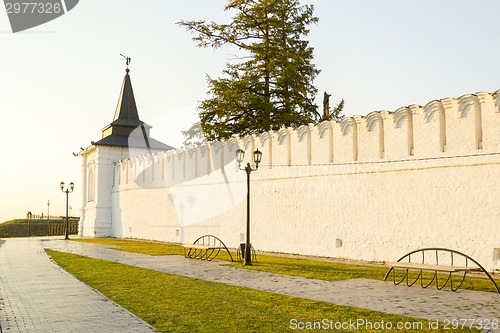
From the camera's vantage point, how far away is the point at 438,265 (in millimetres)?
→ 10883

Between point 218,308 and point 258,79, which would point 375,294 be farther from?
point 258,79

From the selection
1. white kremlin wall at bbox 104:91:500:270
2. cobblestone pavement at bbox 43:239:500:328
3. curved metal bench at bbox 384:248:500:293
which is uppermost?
white kremlin wall at bbox 104:91:500:270

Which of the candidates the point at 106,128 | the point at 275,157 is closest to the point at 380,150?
the point at 275,157

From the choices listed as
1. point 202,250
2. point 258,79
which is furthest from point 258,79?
point 202,250

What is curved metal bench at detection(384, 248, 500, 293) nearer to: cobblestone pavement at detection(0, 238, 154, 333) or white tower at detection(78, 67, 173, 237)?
cobblestone pavement at detection(0, 238, 154, 333)

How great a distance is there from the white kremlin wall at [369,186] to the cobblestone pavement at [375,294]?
4.25m

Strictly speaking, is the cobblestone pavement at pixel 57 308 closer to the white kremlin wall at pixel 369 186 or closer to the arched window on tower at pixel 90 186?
the white kremlin wall at pixel 369 186

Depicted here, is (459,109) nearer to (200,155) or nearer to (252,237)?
(252,237)

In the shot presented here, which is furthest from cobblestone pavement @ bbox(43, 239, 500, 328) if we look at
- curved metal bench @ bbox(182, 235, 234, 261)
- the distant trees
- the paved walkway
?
the distant trees

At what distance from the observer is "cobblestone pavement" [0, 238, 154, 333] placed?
7168mm

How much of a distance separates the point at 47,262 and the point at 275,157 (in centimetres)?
910

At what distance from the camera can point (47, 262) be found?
17.4m

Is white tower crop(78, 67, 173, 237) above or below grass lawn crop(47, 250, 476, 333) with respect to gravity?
above

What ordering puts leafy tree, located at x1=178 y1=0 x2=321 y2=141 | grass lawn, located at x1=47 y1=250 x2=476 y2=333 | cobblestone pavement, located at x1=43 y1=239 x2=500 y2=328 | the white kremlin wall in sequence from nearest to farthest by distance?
1. grass lawn, located at x1=47 y1=250 x2=476 y2=333
2. cobblestone pavement, located at x1=43 y1=239 x2=500 y2=328
3. the white kremlin wall
4. leafy tree, located at x1=178 y1=0 x2=321 y2=141
